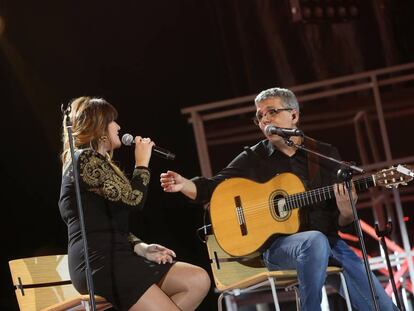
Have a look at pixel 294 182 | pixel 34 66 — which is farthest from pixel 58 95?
pixel 294 182

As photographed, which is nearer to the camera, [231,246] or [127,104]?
[231,246]

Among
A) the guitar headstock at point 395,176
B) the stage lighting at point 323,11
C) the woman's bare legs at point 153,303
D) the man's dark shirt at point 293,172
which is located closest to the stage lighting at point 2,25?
the stage lighting at point 323,11

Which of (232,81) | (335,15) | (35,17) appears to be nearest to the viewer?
(35,17)

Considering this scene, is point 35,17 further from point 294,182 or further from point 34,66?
point 294,182

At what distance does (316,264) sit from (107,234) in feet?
3.37

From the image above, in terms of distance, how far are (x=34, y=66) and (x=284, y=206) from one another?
2.93 m

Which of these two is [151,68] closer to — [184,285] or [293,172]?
[293,172]

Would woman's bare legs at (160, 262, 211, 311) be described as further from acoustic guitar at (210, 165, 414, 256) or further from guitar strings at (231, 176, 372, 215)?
guitar strings at (231, 176, 372, 215)

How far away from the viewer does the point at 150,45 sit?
6777 millimetres

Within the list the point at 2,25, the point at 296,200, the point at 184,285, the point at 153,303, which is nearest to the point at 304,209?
the point at 296,200

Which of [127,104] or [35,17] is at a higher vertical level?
[35,17]

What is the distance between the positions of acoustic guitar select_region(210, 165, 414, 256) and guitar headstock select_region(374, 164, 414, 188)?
1.14ft

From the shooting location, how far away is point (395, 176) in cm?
364

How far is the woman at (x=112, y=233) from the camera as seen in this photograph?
3.54 m
